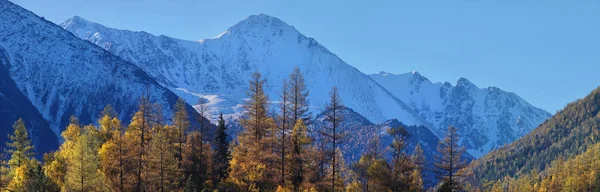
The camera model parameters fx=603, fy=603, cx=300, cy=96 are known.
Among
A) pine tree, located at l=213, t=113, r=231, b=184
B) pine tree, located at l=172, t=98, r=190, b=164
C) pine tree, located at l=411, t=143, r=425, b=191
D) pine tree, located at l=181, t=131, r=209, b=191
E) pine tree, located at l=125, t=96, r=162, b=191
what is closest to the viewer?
pine tree, located at l=125, t=96, r=162, b=191

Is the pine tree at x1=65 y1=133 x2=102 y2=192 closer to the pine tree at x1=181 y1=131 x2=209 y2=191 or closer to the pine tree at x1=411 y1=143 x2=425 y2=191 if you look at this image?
the pine tree at x1=181 y1=131 x2=209 y2=191

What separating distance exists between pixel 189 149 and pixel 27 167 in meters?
18.0

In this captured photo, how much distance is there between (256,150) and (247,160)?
69.1 inches

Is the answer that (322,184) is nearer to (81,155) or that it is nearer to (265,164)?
(265,164)

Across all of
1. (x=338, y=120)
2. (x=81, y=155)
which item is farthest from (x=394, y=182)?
(x=81, y=155)

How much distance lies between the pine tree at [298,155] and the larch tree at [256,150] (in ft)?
5.80

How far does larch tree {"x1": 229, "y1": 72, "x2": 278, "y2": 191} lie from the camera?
58.8m

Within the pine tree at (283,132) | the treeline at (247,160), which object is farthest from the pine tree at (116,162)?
the pine tree at (283,132)

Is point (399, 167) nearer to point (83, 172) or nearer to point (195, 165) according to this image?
point (195, 165)

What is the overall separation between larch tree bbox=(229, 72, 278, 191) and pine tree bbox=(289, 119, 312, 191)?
1.77 m

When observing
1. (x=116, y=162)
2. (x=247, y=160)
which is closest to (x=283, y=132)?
(x=247, y=160)

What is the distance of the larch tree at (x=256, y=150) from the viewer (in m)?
58.8

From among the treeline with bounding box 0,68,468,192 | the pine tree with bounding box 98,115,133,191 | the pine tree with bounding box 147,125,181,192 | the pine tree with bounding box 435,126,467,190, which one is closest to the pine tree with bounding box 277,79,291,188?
the treeline with bounding box 0,68,468,192

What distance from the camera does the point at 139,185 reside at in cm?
6200
